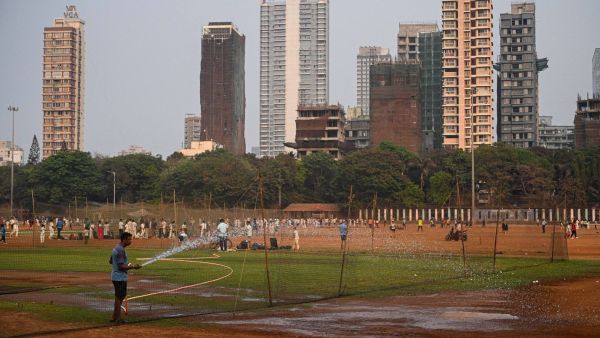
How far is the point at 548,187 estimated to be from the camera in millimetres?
117875

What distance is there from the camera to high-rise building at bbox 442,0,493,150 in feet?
552

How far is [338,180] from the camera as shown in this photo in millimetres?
129250

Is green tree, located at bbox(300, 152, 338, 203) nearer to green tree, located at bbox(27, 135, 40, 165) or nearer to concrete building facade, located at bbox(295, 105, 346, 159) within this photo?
concrete building facade, located at bbox(295, 105, 346, 159)

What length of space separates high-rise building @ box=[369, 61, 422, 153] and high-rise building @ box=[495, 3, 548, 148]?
3506cm

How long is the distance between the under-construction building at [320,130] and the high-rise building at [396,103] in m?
10.9

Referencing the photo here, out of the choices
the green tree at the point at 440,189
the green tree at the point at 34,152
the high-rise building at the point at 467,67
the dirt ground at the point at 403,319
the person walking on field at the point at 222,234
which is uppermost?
the high-rise building at the point at 467,67

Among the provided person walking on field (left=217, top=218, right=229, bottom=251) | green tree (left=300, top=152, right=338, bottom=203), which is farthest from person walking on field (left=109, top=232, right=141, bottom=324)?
green tree (left=300, top=152, right=338, bottom=203)

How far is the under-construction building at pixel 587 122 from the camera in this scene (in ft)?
570

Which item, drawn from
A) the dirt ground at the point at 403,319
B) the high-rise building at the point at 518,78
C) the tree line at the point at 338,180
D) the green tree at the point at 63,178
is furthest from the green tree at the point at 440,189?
the dirt ground at the point at 403,319

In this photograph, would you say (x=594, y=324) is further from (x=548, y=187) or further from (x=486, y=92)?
(x=486, y=92)

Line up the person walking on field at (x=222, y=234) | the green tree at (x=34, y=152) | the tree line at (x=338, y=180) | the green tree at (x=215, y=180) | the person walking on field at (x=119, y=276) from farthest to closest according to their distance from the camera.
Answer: the green tree at (x=34, y=152)
the green tree at (x=215, y=180)
the tree line at (x=338, y=180)
the person walking on field at (x=222, y=234)
the person walking on field at (x=119, y=276)

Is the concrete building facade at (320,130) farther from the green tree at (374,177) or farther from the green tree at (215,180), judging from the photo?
the green tree at (374,177)

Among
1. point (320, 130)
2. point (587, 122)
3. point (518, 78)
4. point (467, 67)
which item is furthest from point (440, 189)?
point (518, 78)

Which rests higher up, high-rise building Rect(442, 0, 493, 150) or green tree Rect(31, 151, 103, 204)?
high-rise building Rect(442, 0, 493, 150)
